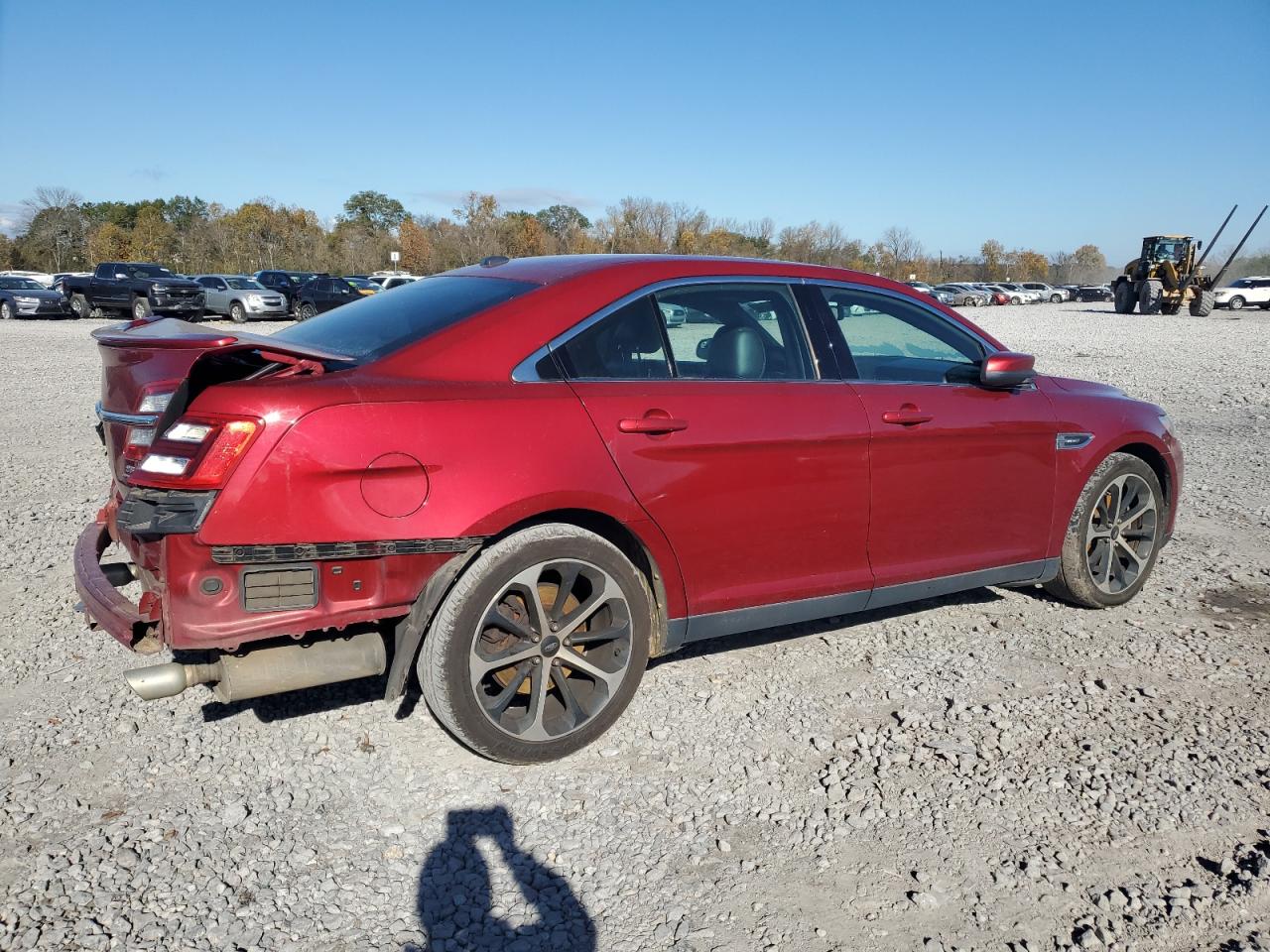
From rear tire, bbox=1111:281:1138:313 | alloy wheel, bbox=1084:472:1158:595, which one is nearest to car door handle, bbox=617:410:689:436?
alloy wheel, bbox=1084:472:1158:595

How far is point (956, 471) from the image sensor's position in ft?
13.6

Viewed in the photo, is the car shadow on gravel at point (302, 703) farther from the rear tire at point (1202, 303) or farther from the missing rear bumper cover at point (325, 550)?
the rear tire at point (1202, 303)

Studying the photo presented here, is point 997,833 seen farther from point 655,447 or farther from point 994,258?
point 994,258

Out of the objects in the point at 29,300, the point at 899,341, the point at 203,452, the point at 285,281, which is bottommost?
the point at 29,300

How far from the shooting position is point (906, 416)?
13.0ft

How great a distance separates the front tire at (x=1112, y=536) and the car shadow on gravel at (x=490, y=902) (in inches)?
123

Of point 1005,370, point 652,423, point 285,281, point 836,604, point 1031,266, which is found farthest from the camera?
point 1031,266

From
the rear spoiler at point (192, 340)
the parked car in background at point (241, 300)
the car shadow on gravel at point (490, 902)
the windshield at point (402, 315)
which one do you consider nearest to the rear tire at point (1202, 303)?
the parked car in background at point (241, 300)

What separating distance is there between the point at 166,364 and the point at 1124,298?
4510 centimetres

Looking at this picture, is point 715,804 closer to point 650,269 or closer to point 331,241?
point 650,269

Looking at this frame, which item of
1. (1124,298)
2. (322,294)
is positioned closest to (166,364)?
(322,294)

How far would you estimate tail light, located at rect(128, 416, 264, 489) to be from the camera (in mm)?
2770

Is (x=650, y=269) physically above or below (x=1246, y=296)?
below

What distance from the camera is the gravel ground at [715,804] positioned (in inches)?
99.4
